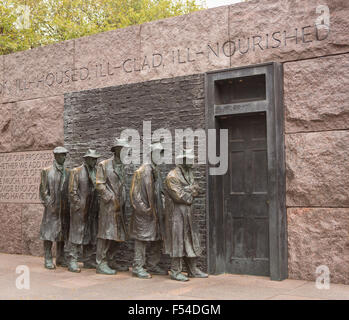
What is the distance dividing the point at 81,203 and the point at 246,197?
277 cm

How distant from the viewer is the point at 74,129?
34.2 feet

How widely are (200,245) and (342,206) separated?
229 centimetres

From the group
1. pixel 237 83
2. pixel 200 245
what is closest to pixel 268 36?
pixel 237 83

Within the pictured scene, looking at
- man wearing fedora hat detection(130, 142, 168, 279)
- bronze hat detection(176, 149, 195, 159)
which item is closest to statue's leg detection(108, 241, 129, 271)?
man wearing fedora hat detection(130, 142, 168, 279)

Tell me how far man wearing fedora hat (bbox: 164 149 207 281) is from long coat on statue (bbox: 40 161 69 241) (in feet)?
7.15

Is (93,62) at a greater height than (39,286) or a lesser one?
greater

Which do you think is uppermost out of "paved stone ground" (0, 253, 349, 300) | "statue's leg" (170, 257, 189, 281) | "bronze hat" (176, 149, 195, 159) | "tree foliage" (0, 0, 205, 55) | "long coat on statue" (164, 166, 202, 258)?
"tree foliage" (0, 0, 205, 55)

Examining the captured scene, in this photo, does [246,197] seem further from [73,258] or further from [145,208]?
[73,258]

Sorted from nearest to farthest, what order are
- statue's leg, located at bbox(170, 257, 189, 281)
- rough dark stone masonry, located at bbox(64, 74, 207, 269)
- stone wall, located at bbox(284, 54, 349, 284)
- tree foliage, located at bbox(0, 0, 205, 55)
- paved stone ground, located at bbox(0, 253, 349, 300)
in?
paved stone ground, located at bbox(0, 253, 349, 300) < stone wall, located at bbox(284, 54, 349, 284) < statue's leg, located at bbox(170, 257, 189, 281) < rough dark stone masonry, located at bbox(64, 74, 207, 269) < tree foliage, located at bbox(0, 0, 205, 55)

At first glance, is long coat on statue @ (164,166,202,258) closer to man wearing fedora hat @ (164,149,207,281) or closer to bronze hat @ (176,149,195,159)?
man wearing fedora hat @ (164,149,207,281)

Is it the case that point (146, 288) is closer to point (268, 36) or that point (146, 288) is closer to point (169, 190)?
point (169, 190)

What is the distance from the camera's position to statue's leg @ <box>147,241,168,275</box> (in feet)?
28.3

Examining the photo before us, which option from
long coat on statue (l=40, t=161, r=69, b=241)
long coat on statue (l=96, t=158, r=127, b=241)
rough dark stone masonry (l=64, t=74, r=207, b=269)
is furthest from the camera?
long coat on statue (l=40, t=161, r=69, b=241)

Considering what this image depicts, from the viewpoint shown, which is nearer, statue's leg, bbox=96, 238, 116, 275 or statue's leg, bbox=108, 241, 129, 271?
statue's leg, bbox=96, 238, 116, 275
